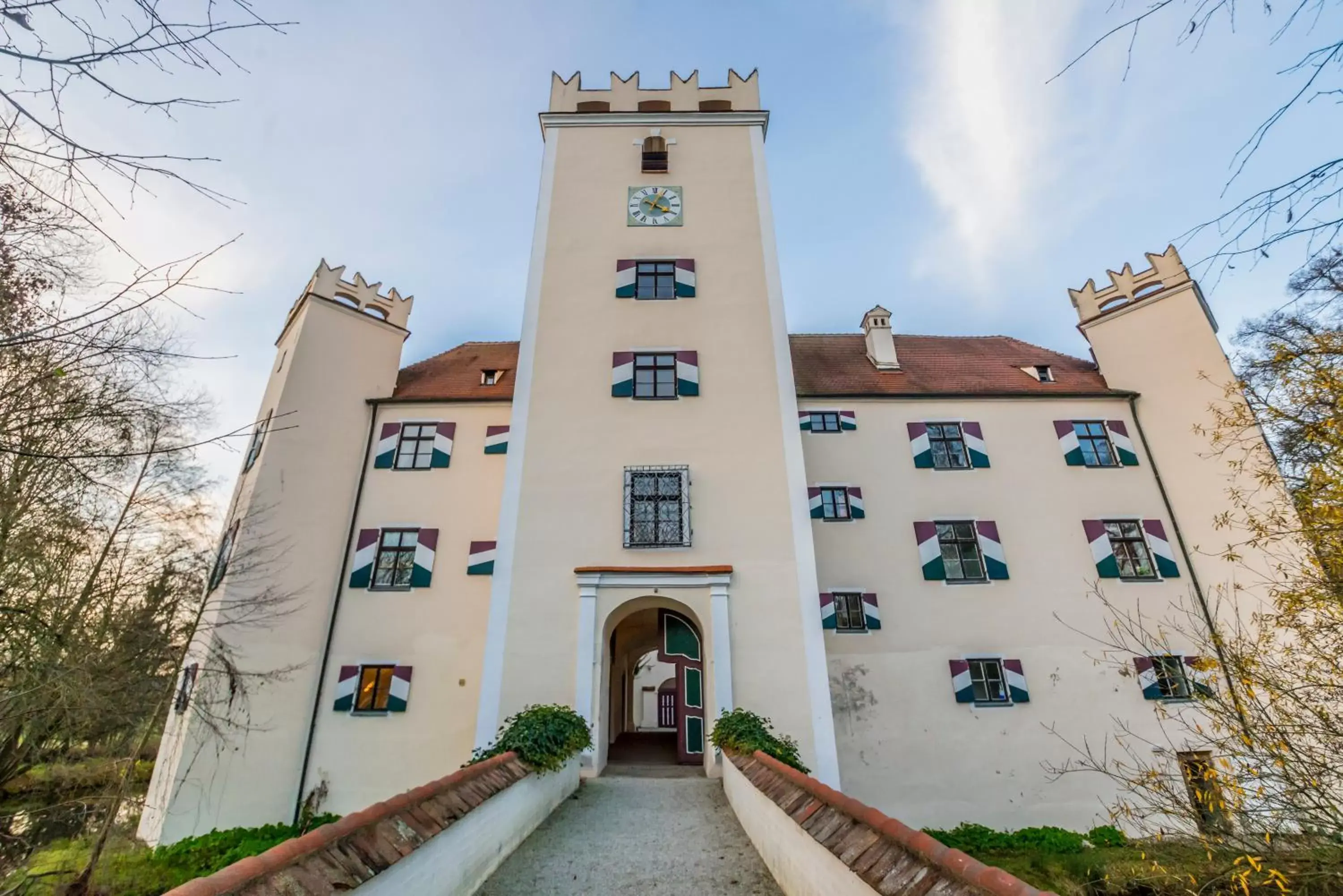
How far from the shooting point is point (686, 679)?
29.9 feet

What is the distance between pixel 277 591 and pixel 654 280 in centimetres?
895

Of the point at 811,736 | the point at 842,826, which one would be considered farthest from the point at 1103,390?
the point at 842,826

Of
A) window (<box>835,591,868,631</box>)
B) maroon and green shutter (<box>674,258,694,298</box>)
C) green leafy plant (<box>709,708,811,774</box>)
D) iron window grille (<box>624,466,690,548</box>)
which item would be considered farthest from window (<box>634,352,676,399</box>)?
green leafy plant (<box>709,708,811,774</box>)

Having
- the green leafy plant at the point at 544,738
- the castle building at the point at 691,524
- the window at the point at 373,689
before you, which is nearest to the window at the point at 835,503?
the castle building at the point at 691,524

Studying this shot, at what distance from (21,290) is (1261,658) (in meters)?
10.9

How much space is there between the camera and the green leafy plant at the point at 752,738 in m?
6.54

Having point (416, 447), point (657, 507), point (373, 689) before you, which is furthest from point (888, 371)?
point (373, 689)

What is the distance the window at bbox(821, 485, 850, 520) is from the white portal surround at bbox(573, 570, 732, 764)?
390 centimetres

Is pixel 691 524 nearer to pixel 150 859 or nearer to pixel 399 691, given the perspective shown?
pixel 399 691

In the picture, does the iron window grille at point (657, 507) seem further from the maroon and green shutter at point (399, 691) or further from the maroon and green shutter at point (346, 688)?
the maroon and green shutter at point (346, 688)

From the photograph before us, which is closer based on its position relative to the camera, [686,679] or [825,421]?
[686,679]

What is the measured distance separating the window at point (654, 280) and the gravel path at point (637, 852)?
832 cm

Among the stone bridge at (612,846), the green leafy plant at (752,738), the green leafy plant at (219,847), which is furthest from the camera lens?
the green leafy plant at (219,847)

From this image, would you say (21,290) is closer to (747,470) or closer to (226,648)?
(747,470)
